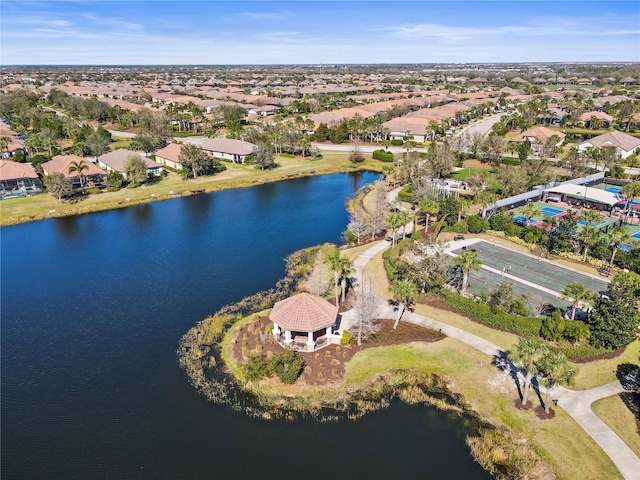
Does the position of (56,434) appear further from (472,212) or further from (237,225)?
(472,212)

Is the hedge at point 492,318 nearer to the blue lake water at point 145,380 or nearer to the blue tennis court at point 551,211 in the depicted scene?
the blue lake water at point 145,380

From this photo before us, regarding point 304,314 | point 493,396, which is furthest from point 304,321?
point 493,396

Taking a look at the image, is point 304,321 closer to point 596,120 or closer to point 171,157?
point 171,157

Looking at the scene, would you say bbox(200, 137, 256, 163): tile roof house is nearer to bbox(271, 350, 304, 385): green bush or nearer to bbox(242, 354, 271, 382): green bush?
bbox(242, 354, 271, 382): green bush

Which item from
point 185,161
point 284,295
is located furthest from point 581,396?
point 185,161

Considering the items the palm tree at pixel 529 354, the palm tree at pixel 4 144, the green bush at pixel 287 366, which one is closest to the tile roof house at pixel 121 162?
the palm tree at pixel 4 144

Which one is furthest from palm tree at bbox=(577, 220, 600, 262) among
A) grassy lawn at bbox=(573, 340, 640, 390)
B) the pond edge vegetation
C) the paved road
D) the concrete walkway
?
the pond edge vegetation
